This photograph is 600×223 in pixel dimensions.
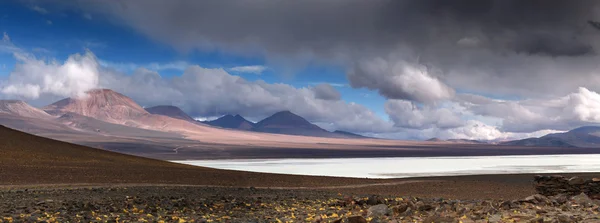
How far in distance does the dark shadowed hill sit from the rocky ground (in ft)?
42.5

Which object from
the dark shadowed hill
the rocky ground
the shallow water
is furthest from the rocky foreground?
the shallow water

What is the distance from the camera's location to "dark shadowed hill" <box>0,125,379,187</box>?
3600 cm

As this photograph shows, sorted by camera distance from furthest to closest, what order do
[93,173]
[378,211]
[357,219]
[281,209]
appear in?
1. [93,173]
2. [281,209]
3. [378,211]
4. [357,219]

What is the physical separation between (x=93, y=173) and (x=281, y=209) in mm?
25517

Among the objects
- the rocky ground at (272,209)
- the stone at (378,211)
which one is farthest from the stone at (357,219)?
the stone at (378,211)

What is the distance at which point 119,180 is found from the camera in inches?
1412

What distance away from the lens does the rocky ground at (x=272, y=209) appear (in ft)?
45.4

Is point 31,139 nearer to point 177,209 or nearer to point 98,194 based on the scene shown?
point 98,194

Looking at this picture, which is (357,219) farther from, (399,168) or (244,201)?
(399,168)

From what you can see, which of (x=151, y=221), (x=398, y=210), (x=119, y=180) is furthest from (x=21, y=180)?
(x=398, y=210)

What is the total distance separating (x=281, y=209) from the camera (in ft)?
62.2

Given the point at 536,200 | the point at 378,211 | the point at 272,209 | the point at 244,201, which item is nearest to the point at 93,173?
the point at 244,201

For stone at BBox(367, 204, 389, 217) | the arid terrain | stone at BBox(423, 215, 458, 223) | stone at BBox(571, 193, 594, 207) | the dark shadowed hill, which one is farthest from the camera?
the dark shadowed hill

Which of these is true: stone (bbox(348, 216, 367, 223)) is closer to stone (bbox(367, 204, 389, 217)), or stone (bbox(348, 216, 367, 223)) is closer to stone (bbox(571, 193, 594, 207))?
stone (bbox(367, 204, 389, 217))
